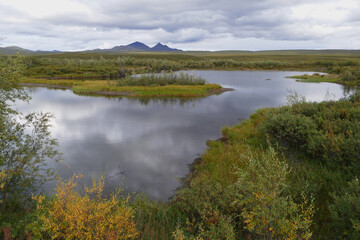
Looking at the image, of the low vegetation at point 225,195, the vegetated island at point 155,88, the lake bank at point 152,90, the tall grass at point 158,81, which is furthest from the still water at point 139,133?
the tall grass at point 158,81

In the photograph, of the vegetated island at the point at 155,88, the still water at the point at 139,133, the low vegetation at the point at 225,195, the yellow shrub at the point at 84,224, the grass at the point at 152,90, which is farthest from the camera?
the vegetated island at the point at 155,88

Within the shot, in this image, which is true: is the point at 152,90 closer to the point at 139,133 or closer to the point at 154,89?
the point at 154,89

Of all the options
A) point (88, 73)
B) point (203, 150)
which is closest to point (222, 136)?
point (203, 150)

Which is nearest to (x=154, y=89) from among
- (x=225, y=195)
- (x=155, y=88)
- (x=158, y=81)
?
(x=155, y=88)

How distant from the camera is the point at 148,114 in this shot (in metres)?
29.7

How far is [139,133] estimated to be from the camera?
2203cm

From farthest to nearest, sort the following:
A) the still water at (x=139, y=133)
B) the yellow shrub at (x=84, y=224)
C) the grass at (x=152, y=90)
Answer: the grass at (x=152, y=90) → the still water at (x=139, y=133) → the yellow shrub at (x=84, y=224)

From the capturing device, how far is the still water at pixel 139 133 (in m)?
14.0

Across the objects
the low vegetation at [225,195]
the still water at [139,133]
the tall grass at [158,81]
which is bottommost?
the still water at [139,133]

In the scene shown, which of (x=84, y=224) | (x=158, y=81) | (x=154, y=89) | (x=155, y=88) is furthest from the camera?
(x=158, y=81)

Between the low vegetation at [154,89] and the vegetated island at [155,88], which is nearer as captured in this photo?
the low vegetation at [154,89]

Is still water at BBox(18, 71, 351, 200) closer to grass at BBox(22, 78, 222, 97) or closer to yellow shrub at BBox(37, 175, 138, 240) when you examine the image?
grass at BBox(22, 78, 222, 97)

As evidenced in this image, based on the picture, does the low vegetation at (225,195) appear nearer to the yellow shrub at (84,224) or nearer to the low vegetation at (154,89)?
the yellow shrub at (84,224)

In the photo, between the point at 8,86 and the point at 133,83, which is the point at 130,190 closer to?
the point at 8,86
